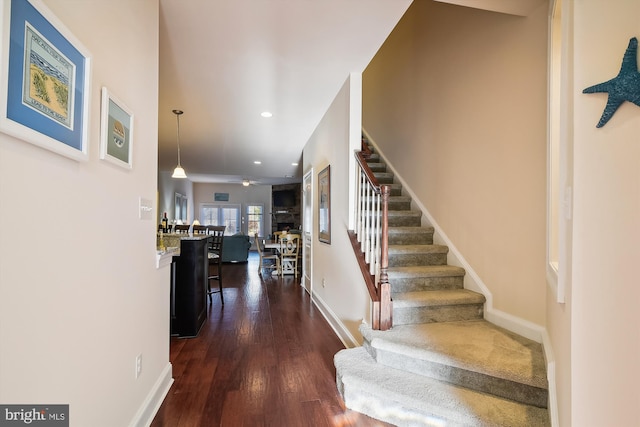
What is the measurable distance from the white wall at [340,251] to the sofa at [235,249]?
17.5ft

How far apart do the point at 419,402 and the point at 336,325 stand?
1710mm

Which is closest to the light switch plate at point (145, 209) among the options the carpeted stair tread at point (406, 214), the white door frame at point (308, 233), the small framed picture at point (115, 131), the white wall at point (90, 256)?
the white wall at point (90, 256)

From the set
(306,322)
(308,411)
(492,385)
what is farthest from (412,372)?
(306,322)

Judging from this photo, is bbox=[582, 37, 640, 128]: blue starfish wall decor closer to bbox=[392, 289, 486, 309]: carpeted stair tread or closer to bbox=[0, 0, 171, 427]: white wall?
bbox=[392, 289, 486, 309]: carpeted stair tread

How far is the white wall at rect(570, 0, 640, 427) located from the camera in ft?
3.32

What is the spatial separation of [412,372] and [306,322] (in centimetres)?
190

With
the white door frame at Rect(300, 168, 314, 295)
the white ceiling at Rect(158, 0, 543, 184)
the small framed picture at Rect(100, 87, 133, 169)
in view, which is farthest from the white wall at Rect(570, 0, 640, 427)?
the white door frame at Rect(300, 168, 314, 295)

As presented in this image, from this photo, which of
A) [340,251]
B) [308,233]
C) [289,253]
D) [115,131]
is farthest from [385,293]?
[289,253]

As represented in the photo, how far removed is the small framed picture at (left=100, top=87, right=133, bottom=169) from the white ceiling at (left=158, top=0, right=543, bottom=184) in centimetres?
99

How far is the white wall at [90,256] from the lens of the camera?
862mm

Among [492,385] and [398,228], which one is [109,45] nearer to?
[492,385]

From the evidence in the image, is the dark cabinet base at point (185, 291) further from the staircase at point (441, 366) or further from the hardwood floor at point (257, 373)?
the staircase at point (441, 366)

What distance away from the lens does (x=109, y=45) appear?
1369 mm

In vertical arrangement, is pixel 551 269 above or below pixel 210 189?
below
